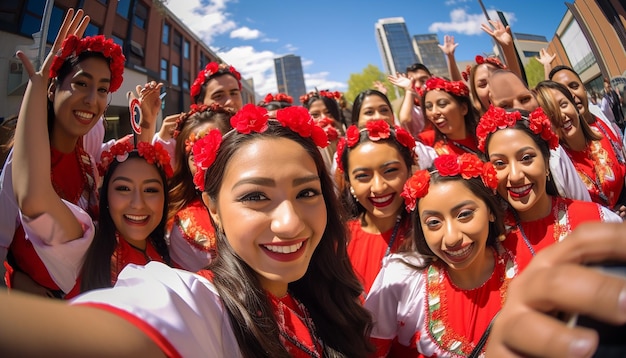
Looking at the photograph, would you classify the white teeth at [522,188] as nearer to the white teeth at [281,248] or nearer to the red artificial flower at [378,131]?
the red artificial flower at [378,131]

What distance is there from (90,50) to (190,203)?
1.78 meters

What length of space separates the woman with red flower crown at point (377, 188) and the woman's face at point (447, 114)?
49.6 inches

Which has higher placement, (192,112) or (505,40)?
(192,112)

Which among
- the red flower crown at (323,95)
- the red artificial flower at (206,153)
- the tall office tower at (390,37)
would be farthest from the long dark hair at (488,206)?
the red flower crown at (323,95)

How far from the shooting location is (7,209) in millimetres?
1194

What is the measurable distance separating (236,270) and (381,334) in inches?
45.8

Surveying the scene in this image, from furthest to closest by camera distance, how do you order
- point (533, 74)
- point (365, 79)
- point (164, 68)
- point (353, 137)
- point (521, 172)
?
point (365, 79), point (533, 74), point (353, 137), point (521, 172), point (164, 68)

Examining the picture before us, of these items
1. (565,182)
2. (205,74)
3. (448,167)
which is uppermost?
(205,74)

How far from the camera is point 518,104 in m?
2.96

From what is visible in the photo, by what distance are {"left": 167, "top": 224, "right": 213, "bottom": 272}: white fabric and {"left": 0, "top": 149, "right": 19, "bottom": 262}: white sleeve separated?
1.31 m

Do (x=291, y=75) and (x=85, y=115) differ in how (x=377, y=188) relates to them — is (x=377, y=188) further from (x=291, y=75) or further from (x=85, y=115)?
(x=291, y=75)

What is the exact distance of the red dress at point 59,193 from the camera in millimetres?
1337

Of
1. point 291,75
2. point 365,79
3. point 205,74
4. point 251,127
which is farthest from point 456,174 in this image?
point 291,75

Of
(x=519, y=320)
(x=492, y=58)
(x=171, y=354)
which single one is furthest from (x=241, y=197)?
(x=492, y=58)
